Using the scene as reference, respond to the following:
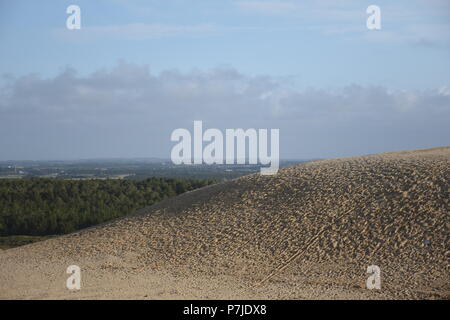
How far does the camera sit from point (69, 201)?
40750 mm

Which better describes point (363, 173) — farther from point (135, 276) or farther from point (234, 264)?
point (135, 276)

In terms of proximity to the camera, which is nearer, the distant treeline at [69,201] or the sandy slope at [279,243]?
the sandy slope at [279,243]

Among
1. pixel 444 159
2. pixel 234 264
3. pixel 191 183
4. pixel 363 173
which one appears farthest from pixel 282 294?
pixel 191 183

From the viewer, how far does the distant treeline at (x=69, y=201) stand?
32719 mm

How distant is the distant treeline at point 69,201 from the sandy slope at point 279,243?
12149 millimetres

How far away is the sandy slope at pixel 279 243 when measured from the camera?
13327mm

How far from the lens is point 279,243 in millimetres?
16672

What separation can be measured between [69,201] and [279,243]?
28356mm

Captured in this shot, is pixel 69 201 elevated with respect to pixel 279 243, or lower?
elevated

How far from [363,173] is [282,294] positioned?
8860 millimetres

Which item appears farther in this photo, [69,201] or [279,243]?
[69,201]
